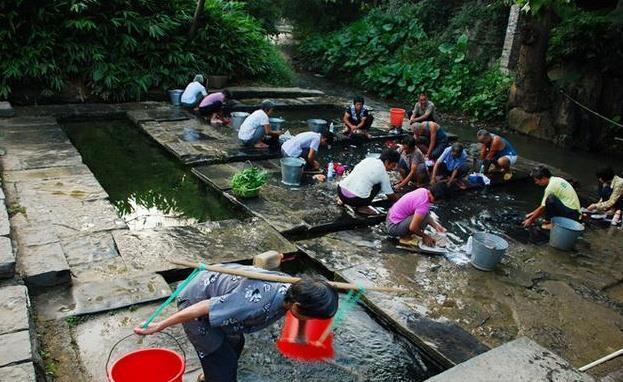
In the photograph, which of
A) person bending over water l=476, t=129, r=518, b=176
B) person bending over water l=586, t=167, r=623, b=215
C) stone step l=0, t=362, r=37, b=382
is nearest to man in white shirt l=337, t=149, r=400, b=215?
person bending over water l=476, t=129, r=518, b=176

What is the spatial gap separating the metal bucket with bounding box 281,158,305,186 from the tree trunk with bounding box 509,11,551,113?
7.27 metres

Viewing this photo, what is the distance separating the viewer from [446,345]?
173 inches

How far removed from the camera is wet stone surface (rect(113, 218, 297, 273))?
17.5 ft

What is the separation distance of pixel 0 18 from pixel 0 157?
16.7ft

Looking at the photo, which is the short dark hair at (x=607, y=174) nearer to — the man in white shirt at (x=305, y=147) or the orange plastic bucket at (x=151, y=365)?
the man in white shirt at (x=305, y=147)

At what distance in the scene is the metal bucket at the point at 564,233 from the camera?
6324mm

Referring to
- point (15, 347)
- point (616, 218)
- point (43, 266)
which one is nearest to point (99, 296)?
point (43, 266)

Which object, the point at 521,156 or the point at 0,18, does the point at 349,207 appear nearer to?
the point at 521,156

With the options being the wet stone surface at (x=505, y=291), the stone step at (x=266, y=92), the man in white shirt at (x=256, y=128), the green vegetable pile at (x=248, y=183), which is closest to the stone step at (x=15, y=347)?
the wet stone surface at (x=505, y=291)

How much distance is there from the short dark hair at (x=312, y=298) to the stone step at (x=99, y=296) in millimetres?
2277

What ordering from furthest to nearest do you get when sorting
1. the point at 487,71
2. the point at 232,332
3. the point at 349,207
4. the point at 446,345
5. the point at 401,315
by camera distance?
the point at 487,71 < the point at 349,207 < the point at 401,315 < the point at 446,345 < the point at 232,332

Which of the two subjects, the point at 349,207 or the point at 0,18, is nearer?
the point at 349,207

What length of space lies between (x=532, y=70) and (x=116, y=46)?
1051 centimetres

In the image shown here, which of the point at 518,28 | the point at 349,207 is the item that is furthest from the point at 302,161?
the point at 518,28
